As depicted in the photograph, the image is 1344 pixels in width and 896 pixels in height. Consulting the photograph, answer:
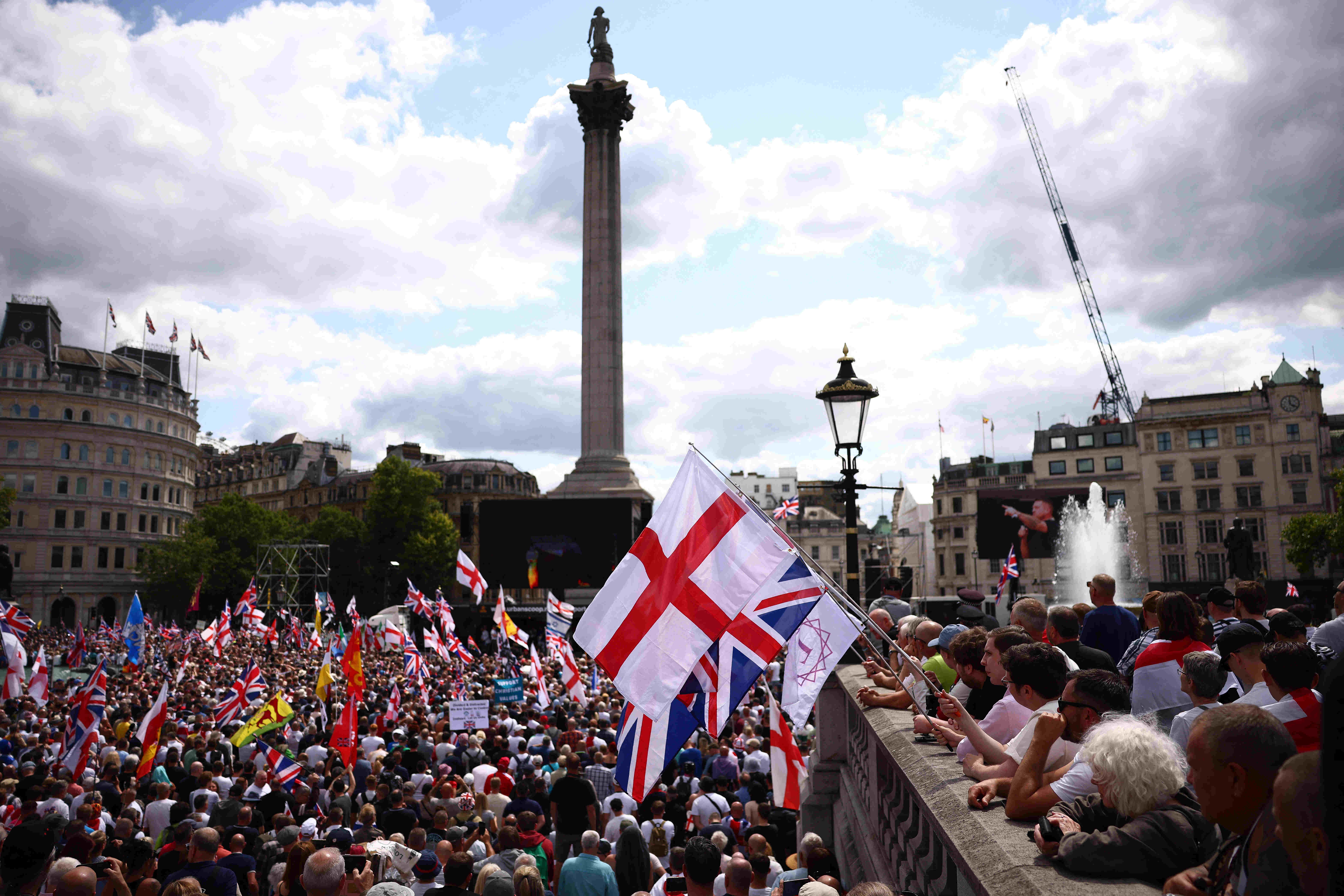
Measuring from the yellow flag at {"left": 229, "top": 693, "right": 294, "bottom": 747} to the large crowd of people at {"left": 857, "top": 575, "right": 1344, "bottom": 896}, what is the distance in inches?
403

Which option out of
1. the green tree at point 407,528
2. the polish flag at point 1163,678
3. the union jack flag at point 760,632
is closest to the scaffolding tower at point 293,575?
the green tree at point 407,528

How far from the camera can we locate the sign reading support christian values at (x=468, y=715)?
1561 cm

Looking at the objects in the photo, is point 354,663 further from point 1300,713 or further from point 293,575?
point 293,575

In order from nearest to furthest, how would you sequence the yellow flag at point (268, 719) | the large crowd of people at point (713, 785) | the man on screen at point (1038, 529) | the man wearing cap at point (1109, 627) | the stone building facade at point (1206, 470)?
the large crowd of people at point (713, 785), the man wearing cap at point (1109, 627), the yellow flag at point (268, 719), the man on screen at point (1038, 529), the stone building facade at point (1206, 470)

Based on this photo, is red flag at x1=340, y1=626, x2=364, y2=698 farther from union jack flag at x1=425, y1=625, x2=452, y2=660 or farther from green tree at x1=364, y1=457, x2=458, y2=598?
green tree at x1=364, y1=457, x2=458, y2=598

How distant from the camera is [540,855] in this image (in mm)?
8797

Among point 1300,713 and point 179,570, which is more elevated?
point 179,570

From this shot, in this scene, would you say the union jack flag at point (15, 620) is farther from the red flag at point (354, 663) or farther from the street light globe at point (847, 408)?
the street light globe at point (847, 408)

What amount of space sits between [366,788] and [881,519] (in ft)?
530

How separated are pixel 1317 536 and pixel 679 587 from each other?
70.5 metres

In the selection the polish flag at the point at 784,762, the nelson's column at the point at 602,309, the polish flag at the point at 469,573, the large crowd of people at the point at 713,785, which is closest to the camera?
the large crowd of people at the point at 713,785

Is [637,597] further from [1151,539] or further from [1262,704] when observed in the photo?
[1151,539]

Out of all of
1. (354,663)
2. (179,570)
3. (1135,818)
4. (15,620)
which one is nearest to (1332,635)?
(1135,818)

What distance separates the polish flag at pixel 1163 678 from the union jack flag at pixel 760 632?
2.11 metres
